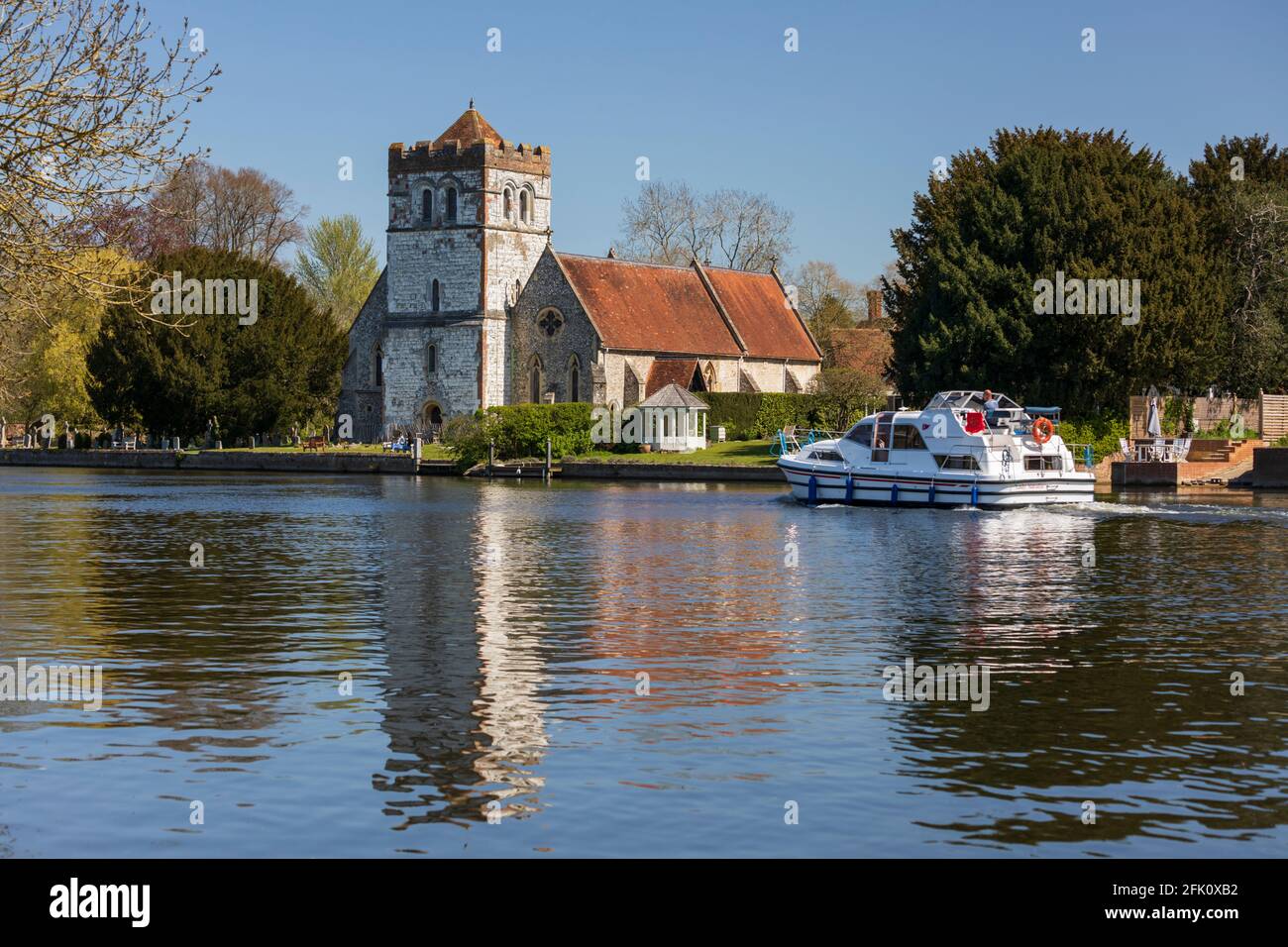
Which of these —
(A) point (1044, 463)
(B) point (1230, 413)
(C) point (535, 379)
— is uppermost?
(C) point (535, 379)

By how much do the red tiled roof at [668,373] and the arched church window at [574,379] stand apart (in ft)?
13.6

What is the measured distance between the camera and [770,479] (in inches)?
3164

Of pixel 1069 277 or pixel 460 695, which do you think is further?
pixel 1069 277

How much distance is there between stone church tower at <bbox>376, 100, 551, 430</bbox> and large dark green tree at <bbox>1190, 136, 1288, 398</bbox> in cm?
4538

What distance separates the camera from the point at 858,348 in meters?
132

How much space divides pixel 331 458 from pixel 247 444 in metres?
15.3

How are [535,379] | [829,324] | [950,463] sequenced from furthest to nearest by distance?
[829,324] < [535,379] < [950,463]

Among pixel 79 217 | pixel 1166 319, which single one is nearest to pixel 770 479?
pixel 1166 319

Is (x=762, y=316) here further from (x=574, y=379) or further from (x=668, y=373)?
(x=574, y=379)

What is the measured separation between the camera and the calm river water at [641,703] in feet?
42.8

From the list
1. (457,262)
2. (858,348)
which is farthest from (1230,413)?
(858,348)

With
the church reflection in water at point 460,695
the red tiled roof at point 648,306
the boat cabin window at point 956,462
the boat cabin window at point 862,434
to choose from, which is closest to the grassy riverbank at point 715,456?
the red tiled roof at point 648,306

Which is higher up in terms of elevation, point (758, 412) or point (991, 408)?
point (758, 412)

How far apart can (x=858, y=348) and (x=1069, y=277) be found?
61281mm
